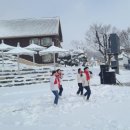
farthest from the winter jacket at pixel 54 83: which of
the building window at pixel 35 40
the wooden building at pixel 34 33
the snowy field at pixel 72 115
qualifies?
the building window at pixel 35 40

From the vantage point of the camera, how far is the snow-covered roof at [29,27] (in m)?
52.4

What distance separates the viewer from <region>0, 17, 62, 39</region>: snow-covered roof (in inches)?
2063

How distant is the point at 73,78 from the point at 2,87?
664 centimetres

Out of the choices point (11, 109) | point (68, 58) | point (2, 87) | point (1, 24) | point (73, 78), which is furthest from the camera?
point (1, 24)

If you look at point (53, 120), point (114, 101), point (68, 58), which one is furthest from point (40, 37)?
point (53, 120)

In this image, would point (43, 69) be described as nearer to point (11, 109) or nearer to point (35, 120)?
point (11, 109)

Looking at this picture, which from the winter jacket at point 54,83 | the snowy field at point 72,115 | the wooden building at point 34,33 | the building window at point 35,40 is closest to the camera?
the snowy field at point 72,115

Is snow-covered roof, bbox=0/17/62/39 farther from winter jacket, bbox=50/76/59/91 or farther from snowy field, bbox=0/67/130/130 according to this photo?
winter jacket, bbox=50/76/59/91

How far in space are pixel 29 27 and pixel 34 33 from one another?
1971mm

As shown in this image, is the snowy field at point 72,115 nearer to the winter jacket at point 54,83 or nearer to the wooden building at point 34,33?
the winter jacket at point 54,83

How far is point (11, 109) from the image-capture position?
47.3ft

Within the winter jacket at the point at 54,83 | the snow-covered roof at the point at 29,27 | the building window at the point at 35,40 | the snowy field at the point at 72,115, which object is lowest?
the snowy field at the point at 72,115

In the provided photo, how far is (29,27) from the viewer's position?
177 feet

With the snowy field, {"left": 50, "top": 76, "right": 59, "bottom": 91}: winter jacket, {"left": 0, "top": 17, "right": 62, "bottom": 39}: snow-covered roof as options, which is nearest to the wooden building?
{"left": 0, "top": 17, "right": 62, "bottom": 39}: snow-covered roof
